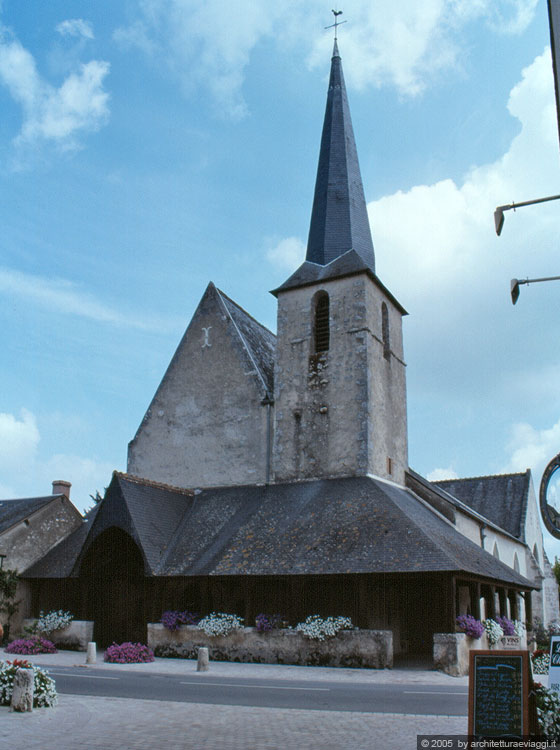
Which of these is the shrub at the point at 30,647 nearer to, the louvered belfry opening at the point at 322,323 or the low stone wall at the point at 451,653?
the low stone wall at the point at 451,653

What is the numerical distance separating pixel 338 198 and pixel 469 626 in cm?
1634

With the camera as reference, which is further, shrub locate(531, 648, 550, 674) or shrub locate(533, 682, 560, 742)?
shrub locate(531, 648, 550, 674)

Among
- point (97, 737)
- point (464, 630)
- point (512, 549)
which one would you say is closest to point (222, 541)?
point (464, 630)

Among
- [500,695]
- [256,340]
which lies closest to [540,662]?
[500,695]

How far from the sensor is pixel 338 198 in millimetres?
27078

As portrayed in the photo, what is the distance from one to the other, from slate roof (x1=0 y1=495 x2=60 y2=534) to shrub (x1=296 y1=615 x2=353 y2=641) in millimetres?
11413

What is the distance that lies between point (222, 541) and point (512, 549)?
1874 cm

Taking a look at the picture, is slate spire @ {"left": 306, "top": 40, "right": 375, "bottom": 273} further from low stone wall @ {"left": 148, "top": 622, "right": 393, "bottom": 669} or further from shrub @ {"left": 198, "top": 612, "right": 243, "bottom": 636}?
low stone wall @ {"left": 148, "top": 622, "right": 393, "bottom": 669}

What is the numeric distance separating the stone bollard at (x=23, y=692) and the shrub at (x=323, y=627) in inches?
335

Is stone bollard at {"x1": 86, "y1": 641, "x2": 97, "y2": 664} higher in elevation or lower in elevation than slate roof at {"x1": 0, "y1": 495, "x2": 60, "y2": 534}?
lower

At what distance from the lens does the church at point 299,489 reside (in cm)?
1905

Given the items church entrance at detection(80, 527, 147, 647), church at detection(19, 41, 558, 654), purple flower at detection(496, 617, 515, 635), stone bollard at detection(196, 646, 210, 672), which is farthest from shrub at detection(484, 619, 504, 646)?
church entrance at detection(80, 527, 147, 647)

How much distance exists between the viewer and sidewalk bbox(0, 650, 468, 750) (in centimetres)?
752

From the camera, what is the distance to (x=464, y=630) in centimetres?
1698
